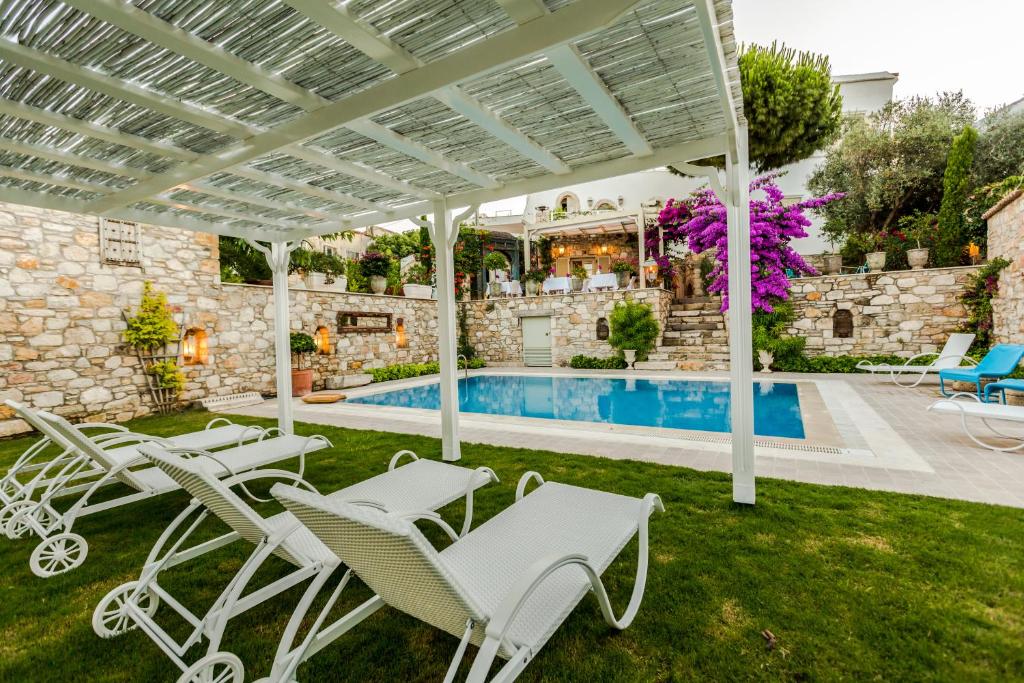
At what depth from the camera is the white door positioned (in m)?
15.0

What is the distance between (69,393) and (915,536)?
10.2m

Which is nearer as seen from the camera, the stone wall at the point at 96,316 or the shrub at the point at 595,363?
the stone wall at the point at 96,316

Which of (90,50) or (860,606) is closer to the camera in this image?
(860,606)

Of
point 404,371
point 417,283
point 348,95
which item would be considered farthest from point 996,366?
point 417,283

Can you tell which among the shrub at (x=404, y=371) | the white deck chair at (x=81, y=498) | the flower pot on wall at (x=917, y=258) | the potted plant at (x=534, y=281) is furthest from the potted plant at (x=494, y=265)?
the white deck chair at (x=81, y=498)

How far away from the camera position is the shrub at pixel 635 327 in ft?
42.9

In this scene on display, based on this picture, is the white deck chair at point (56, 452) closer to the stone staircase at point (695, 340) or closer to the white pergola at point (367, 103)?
the white pergola at point (367, 103)

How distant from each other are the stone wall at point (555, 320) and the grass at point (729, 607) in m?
10.8

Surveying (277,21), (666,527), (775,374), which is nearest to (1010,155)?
(775,374)

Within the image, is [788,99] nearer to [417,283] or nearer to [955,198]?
[955,198]

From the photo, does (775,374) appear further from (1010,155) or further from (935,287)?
(1010,155)

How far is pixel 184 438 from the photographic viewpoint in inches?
173

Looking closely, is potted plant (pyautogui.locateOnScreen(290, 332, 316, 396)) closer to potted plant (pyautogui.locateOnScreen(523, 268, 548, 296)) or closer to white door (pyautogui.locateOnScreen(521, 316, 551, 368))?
white door (pyautogui.locateOnScreen(521, 316, 551, 368))

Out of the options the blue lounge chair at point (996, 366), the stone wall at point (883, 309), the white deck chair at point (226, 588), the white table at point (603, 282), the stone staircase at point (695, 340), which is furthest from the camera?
the white table at point (603, 282)
